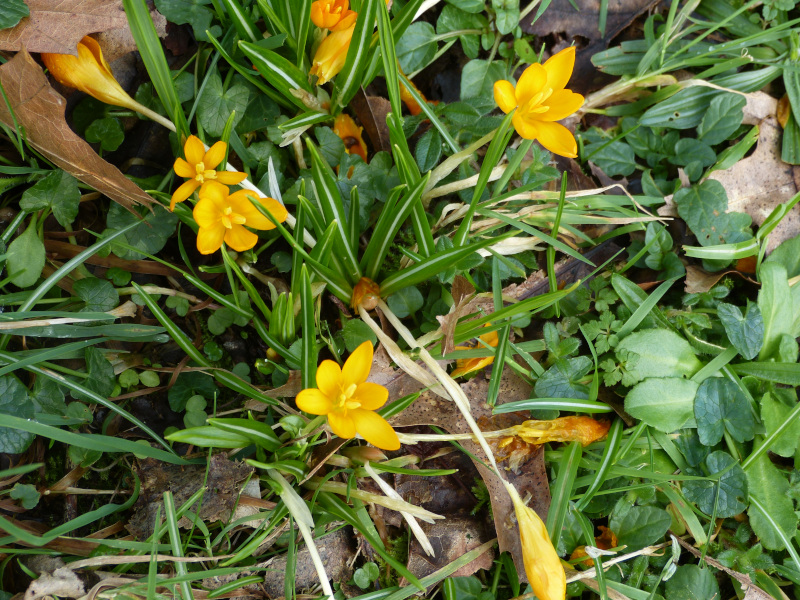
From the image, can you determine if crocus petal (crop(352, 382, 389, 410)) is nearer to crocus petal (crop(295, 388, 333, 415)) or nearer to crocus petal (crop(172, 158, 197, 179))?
crocus petal (crop(295, 388, 333, 415))

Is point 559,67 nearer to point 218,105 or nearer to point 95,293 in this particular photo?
point 218,105

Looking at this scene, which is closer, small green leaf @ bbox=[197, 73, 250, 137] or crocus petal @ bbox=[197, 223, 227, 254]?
crocus petal @ bbox=[197, 223, 227, 254]

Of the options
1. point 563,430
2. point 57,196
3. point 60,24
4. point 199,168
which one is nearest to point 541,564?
point 563,430

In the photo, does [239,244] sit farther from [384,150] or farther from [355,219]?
[384,150]

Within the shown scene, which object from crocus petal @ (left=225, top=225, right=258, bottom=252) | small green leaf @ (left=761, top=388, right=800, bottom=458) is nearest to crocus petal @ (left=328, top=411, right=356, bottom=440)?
crocus petal @ (left=225, top=225, right=258, bottom=252)

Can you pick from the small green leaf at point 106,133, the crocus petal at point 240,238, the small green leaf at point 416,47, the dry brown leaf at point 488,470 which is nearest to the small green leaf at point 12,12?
the small green leaf at point 106,133
